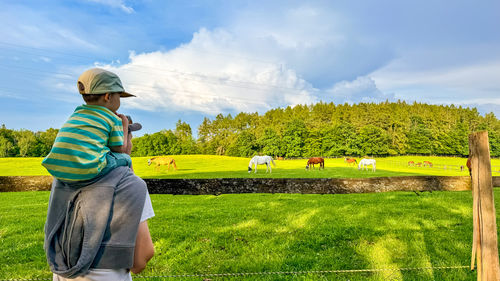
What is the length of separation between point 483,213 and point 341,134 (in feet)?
278

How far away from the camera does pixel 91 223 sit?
53.2 inches

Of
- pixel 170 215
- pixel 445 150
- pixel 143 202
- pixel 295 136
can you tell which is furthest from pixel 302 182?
pixel 445 150

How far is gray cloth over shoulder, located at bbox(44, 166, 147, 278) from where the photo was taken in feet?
4.44

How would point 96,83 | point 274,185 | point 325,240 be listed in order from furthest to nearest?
1. point 325,240
2. point 274,185
3. point 96,83

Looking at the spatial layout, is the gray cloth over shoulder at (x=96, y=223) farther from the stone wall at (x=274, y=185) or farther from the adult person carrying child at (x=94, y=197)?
the stone wall at (x=274, y=185)

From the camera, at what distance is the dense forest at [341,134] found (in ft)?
270

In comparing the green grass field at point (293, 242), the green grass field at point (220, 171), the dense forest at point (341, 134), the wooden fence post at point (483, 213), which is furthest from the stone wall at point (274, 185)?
the dense forest at point (341, 134)

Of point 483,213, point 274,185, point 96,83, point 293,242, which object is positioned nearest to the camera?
point 96,83

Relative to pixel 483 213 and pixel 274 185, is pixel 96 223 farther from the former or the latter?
pixel 483 213

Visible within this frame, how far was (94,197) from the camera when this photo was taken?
4.44 feet

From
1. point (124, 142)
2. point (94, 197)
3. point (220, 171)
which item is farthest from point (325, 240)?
point (220, 171)

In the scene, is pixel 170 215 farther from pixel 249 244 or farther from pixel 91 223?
pixel 91 223

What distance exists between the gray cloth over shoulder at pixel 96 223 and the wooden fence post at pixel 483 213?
140 inches

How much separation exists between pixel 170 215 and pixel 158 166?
27.2 meters
